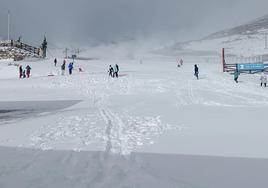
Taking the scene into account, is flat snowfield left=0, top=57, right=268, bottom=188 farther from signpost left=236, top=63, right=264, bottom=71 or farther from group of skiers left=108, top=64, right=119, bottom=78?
signpost left=236, top=63, right=264, bottom=71

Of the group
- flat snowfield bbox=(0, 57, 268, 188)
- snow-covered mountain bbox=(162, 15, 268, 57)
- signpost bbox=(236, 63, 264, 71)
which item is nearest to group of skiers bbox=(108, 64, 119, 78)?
signpost bbox=(236, 63, 264, 71)

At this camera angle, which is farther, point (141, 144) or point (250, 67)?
point (250, 67)

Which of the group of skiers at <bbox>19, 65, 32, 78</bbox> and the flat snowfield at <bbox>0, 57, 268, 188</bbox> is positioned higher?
the group of skiers at <bbox>19, 65, 32, 78</bbox>

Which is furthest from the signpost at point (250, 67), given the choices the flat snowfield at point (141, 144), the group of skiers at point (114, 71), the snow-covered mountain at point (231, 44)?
the snow-covered mountain at point (231, 44)

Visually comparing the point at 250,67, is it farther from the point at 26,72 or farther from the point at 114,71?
the point at 26,72

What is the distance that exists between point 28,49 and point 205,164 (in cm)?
5454

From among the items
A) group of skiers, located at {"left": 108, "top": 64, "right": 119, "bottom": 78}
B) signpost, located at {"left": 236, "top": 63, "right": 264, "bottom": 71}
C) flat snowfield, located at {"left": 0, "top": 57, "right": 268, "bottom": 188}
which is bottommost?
flat snowfield, located at {"left": 0, "top": 57, "right": 268, "bottom": 188}

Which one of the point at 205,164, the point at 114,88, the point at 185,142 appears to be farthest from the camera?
the point at 114,88

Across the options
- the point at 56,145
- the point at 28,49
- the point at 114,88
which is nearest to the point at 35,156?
the point at 56,145

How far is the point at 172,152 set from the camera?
8281 mm

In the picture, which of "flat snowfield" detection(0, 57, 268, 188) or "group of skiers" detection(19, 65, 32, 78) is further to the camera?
"group of skiers" detection(19, 65, 32, 78)

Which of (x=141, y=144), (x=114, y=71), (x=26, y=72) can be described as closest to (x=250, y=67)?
(x=114, y=71)

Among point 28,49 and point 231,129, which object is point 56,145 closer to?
point 231,129

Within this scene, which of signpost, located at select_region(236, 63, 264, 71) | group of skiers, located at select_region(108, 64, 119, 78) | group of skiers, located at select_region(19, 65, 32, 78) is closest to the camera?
group of skiers, located at select_region(108, 64, 119, 78)
